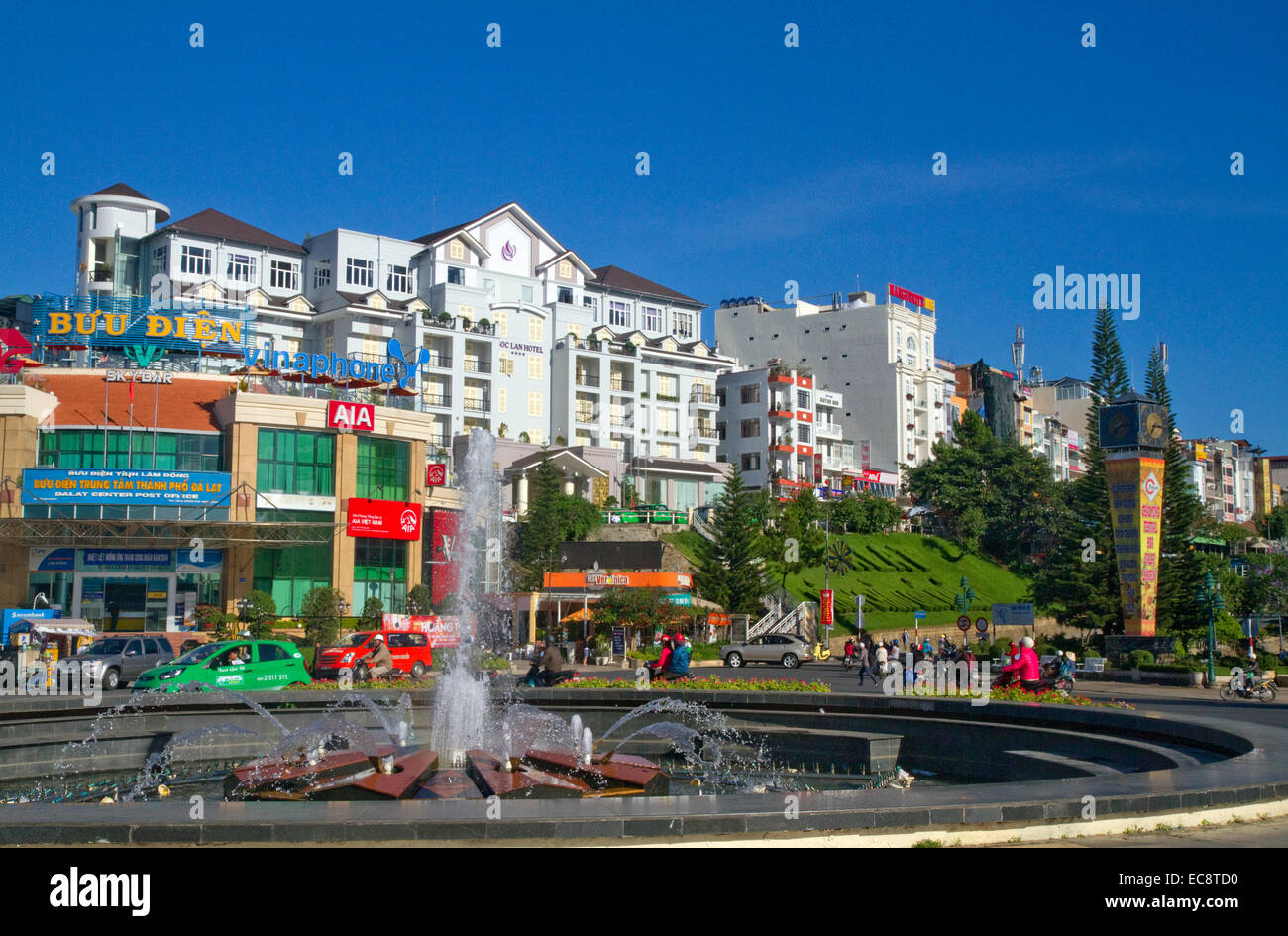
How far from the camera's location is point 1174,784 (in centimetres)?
1078

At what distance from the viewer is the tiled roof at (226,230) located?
237 feet

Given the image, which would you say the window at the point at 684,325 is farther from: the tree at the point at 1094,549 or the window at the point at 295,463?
the window at the point at 295,463

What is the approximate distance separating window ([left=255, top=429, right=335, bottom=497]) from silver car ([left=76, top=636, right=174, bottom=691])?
19438mm

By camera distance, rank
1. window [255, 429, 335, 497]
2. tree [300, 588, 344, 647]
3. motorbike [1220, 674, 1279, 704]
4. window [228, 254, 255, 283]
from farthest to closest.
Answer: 1. window [228, 254, 255, 283]
2. window [255, 429, 335, 497]
3. tree [300, 588, 344, 647]
4. motorbike [1220, 674, 1279, 704]

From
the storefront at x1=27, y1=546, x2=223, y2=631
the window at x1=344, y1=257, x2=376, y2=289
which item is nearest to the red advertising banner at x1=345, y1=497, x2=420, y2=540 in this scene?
the storefront at x1=27, y1=546, x2=223, y2=631

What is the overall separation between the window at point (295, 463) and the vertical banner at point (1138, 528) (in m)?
32.4

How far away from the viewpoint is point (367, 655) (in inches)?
1281

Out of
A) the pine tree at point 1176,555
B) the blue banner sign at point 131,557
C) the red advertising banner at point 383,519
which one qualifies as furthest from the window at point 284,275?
the pine tree at point 1176,555

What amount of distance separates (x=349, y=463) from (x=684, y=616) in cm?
1645

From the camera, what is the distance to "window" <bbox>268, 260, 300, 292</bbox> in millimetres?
74625

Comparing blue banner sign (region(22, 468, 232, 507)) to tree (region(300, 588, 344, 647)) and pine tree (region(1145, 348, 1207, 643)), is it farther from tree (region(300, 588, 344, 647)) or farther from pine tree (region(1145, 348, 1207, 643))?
pine tree (region(1145, 348, 1207, 643))
